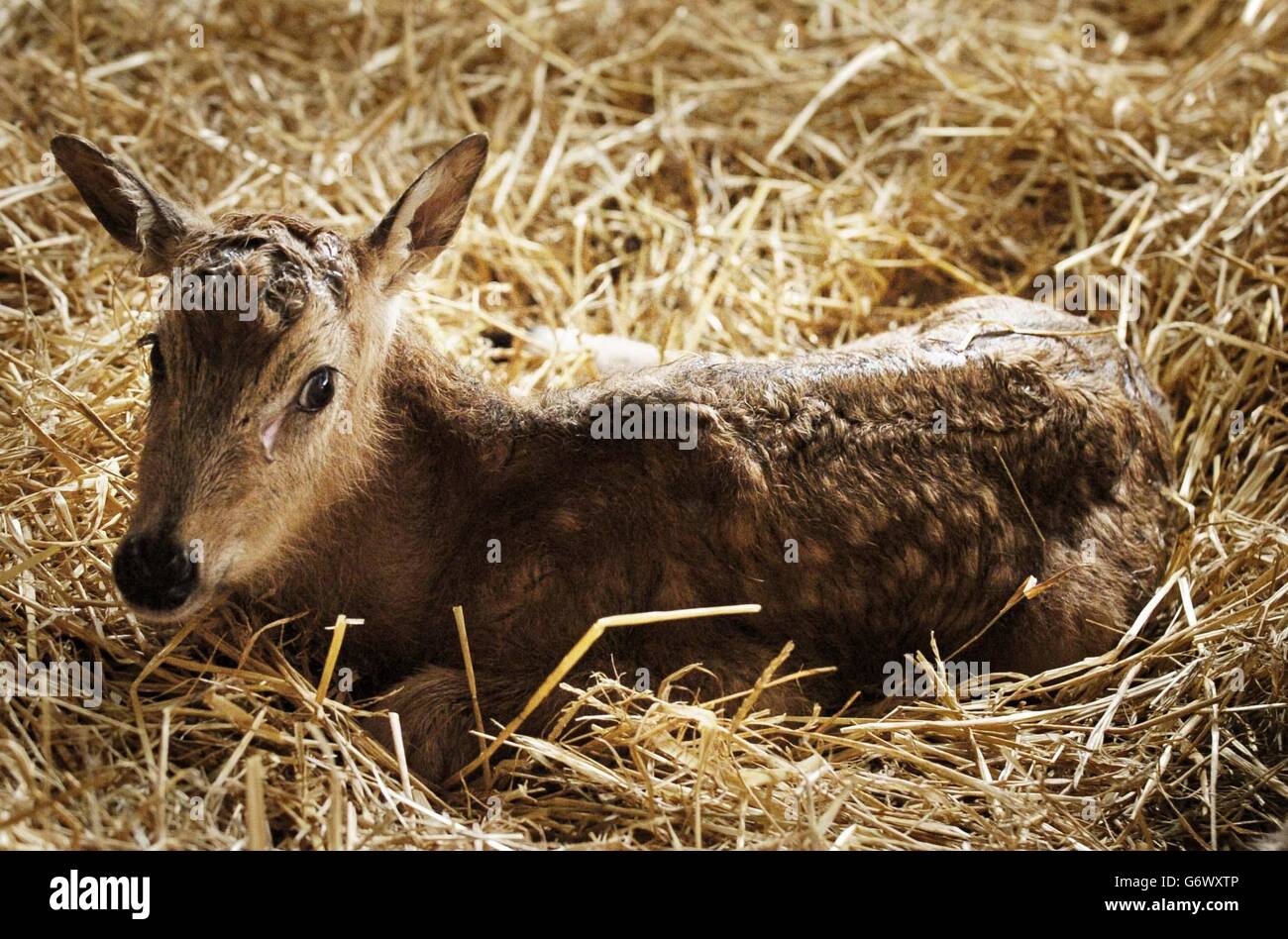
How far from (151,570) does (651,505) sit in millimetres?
1679

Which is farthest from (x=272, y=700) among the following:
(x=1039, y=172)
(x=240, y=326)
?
(x=1039, y=172)

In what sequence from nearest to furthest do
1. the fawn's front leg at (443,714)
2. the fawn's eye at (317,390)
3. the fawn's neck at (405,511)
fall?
the fawn's eye at (317,390) → the fawn's front leg at (443,714) → the fawn's neck at (405,511)

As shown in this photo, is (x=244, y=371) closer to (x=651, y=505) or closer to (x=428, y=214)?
(x=428, y=214)

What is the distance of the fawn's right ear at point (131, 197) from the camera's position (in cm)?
426

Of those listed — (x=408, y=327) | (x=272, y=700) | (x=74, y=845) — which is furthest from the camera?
(x=408, y=327)

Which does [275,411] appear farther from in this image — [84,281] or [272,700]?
[84,281]

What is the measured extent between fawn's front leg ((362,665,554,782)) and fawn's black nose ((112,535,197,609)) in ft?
2.82

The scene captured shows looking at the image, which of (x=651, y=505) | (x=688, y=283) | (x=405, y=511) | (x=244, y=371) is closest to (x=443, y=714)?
(x=405, y=511)

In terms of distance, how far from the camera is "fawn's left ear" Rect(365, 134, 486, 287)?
436 cm

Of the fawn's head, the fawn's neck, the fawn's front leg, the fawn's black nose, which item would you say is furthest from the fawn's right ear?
the fawn's front leg

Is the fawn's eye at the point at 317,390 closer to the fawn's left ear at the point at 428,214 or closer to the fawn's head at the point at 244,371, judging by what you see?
the fawn's head at the point at 244,371

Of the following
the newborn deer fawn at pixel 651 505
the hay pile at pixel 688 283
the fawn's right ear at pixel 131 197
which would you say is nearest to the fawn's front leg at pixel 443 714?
the newborn deer fawn at pixel 651 505

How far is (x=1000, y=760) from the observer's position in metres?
4.36
